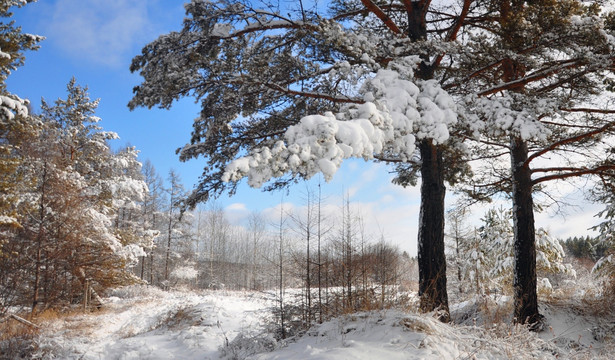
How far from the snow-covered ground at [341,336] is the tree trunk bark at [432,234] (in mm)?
830

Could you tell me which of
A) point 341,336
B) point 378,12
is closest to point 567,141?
point 378,12

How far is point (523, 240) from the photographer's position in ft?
25.9

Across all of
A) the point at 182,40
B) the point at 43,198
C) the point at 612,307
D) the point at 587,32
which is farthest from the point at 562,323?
the point at 43,198

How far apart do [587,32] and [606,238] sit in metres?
9.74

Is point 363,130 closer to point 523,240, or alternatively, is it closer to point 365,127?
point 365,127

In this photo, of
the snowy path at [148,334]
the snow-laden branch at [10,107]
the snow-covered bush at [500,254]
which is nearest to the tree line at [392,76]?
the snowy path at [148,334]

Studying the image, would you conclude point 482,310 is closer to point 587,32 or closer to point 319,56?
point 587,32

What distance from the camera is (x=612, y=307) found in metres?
8.14

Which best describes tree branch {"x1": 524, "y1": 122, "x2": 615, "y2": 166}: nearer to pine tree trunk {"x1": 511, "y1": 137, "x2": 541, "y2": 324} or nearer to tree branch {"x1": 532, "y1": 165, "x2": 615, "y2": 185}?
pine tree trunk {"x1": 511, "y1": 137, "x2": 541, "y2": 324}

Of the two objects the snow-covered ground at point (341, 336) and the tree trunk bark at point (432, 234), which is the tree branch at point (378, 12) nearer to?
the tree trunk bark at point (432, 234)

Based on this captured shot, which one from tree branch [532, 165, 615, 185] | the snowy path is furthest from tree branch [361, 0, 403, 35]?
the snowy path

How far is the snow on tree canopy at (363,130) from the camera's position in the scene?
328cm

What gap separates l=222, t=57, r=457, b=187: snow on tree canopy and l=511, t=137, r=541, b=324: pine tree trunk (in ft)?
13.5

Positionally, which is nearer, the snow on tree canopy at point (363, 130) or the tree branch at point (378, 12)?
the snow on tree canopy at point (363, 130)
